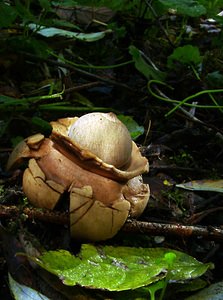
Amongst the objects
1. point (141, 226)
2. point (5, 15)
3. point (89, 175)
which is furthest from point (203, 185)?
point (5, 15)

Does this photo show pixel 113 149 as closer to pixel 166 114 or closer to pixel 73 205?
pixel 73 205

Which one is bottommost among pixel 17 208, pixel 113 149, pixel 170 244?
pixel 170 244

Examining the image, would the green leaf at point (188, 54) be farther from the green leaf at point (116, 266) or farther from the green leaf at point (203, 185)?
the green leaf at point (116, 266)

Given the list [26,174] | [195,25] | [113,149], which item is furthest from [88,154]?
[195,25]

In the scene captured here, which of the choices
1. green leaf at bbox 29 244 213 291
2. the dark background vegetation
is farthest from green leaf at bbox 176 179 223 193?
green leaf at bbox 29 244 213 291

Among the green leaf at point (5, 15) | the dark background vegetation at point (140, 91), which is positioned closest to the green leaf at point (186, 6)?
the dark background vegetation at point (140, 91)

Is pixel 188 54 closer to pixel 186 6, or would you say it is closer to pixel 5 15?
pixel 186 6

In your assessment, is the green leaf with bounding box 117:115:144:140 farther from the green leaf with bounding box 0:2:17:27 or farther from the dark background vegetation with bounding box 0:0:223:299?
the green leaf with bounding box 0:2:17:27

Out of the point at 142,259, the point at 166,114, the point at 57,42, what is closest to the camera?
the point at 142,259
